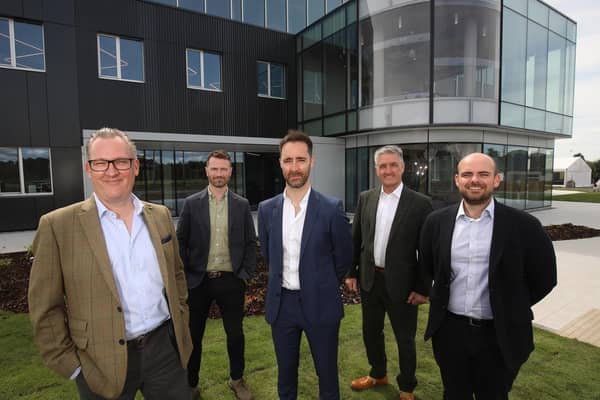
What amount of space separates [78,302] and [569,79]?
74.0 feet

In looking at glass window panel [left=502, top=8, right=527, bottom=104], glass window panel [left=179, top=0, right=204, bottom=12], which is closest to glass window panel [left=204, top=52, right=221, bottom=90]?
glass window panel [left=179, top=0, right=204, bottom=12]

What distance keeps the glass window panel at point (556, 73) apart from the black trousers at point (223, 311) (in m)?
18.4

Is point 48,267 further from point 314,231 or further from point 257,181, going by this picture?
point 257,181

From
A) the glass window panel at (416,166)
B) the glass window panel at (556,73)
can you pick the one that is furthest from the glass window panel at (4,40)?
the glass window panel at (556,73)

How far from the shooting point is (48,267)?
5.95 ft

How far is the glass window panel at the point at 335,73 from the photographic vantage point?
1545 cm

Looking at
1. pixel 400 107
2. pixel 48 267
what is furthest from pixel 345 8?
pixel 48 267

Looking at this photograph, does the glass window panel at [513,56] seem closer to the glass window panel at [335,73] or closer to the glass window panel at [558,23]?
the glass window panel at [558,23]

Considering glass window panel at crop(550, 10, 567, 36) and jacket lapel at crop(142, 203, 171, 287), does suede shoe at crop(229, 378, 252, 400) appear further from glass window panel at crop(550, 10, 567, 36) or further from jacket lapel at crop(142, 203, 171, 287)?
glass window panel at crop(550, 10, 567, 36)

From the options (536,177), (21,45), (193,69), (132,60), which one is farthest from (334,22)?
(536,177)

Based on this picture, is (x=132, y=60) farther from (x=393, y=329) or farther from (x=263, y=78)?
(x=393, y=329)

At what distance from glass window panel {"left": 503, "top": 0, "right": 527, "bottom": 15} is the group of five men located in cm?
1441

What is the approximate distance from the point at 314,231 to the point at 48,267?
163 cm

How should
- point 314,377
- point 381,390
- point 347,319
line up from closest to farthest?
point 381,390 → point 314,377 → point 347,319
